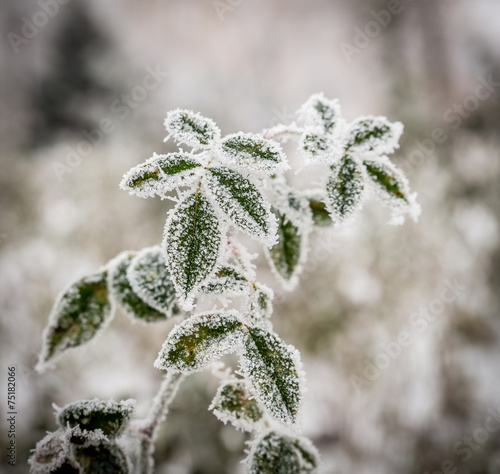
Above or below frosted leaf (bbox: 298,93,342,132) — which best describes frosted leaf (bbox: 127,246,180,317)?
below

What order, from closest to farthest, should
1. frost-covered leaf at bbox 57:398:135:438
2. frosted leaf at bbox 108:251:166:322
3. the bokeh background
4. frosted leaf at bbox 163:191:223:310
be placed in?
1. frosted leaf at bbox 163:191:223:310
2. frost-covered leaf at bbox 57:398:135:438
3. frosted leaf at bbox 108:251:166:322
4. the bokeh background

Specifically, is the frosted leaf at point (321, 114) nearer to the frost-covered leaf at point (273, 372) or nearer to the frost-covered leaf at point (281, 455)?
the frost-covered leaf at point (273, 372)

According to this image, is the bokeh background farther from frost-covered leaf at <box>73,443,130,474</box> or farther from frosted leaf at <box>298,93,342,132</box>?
frosted leaf at <box>298,93,342,132</box>

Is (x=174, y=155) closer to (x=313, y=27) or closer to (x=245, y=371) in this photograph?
(x=245, y=371)

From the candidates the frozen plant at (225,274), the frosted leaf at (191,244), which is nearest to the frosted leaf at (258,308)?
the frozen plant at (225,274)

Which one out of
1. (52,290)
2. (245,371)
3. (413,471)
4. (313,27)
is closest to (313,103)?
(245,371)

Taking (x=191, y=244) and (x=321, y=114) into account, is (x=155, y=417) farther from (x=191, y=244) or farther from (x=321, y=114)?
(x=321, y=114)

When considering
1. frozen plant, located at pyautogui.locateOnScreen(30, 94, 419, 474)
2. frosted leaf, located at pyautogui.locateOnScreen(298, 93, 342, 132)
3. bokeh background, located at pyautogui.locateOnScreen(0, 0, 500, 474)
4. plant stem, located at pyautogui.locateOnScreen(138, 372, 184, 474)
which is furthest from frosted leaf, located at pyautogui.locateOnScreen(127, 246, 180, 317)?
bokeh background, located at pyautogui.locateOnScreen(0, 0, 500, 474)
